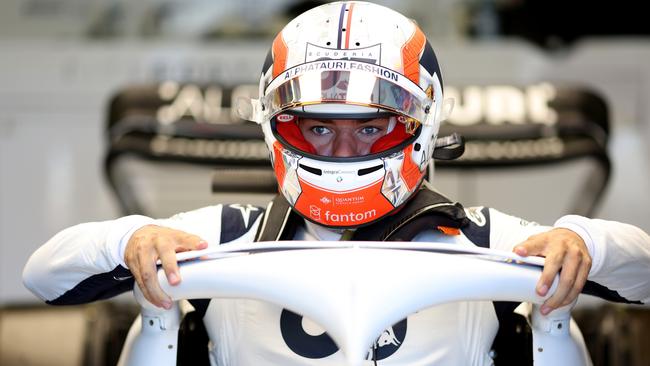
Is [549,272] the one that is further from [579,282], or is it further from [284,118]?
[284,118]

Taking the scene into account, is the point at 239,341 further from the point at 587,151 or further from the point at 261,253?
the point at 587,151

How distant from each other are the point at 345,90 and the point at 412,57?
17cm

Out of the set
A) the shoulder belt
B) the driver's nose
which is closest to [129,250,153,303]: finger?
the shoulder belt

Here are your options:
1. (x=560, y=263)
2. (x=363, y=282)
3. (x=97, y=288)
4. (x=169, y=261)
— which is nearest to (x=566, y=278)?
(x=560, y=263)

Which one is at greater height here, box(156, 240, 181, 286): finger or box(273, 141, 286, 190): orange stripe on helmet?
box(273, 141, 286, 190): orange stripe on helmet

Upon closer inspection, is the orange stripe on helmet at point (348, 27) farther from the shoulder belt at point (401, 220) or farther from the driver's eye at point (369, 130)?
the shoulder belt at point (401, 220)

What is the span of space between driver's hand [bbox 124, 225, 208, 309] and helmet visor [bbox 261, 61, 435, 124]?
321 millimetres

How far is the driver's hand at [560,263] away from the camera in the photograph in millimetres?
1854

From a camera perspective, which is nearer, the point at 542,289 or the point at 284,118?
the point at 542,289

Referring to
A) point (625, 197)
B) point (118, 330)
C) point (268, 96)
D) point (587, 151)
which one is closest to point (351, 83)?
point (268, 96)

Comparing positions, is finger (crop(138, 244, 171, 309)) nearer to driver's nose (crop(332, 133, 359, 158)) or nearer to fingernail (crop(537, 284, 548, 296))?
driver's nose (crop(332, 133, 359, 158))

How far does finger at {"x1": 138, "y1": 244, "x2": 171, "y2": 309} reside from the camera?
1.92 metres

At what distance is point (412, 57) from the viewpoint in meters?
2.22

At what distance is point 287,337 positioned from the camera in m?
2.11
